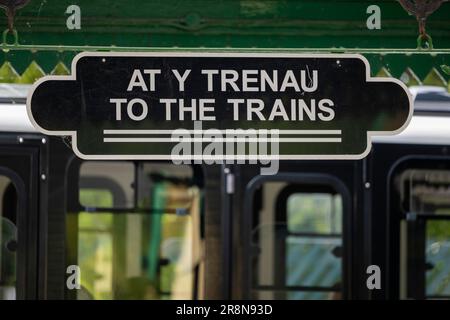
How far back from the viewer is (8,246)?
3883 millimetres

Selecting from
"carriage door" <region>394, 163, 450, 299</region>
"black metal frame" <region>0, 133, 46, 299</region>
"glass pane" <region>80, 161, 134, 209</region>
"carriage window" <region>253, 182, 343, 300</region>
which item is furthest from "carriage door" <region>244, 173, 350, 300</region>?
"black metal frame" <region>0, 133, 46, 299</region>

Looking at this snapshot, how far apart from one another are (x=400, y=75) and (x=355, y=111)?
0.74ft

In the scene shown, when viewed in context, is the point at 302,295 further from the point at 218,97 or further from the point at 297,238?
the point at 218,97

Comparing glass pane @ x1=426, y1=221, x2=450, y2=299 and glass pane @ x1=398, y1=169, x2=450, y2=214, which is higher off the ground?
glass pane @ x1=398, y1=169, x2=450, y2=214

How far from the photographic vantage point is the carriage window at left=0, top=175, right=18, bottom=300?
12.7ft

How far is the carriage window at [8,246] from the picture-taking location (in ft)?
12.7

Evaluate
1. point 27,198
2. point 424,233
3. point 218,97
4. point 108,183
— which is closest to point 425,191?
point 424,233

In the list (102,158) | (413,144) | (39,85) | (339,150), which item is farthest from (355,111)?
(39,85)

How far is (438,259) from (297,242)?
60 centimetres

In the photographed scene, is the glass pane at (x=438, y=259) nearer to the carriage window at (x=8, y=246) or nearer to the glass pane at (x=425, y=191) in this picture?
the glass pane at (x=425, y=191)

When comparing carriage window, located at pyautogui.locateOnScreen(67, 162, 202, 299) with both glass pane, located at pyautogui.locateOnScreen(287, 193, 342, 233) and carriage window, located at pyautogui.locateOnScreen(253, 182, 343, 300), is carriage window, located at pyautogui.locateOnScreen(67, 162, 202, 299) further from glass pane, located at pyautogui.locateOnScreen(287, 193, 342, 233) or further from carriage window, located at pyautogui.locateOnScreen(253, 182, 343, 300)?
glass pane, located at pyautogui.locateOnScreen(287, 193, 342, 233)

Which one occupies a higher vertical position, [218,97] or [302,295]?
[218,97]
